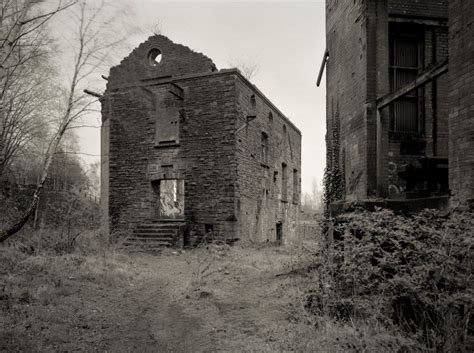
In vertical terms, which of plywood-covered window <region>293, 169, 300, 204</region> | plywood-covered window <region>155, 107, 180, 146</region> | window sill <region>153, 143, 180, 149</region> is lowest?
plywood-covered window <region>293, 169, 300, 204</region>

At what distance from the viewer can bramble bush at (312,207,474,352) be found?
370 cm

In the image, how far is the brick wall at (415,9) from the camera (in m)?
7.73

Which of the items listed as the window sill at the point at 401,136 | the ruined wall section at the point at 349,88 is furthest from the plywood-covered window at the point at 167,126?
the window sill at the point at 401,136

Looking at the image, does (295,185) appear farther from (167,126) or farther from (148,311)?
(148,311)

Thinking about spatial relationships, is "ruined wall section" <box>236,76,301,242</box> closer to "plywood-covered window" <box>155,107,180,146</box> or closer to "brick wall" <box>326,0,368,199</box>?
"plywood-covered window" <box>155,107,180,146</box>

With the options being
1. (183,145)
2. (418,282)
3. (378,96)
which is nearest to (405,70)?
(378,96)

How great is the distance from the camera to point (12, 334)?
431 cm

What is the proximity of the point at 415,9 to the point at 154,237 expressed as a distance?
10755 mm

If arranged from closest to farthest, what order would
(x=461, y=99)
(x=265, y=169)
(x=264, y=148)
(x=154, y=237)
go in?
(x=461, y=99), (x=154, y=237), (x=265, y=169), (x=264, y=148)

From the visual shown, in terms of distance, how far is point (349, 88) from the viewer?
326 inches

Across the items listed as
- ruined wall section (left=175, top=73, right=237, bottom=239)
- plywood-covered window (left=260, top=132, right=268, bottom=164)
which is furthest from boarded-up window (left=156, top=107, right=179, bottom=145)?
plywood-covered window (left=260, top=132, right=268, bottom=164)

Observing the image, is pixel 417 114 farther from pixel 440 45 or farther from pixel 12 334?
pixel 12 334

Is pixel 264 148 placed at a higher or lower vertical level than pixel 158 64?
lower

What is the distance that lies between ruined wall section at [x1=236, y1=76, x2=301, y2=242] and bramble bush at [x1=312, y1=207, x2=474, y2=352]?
27.0 ft
